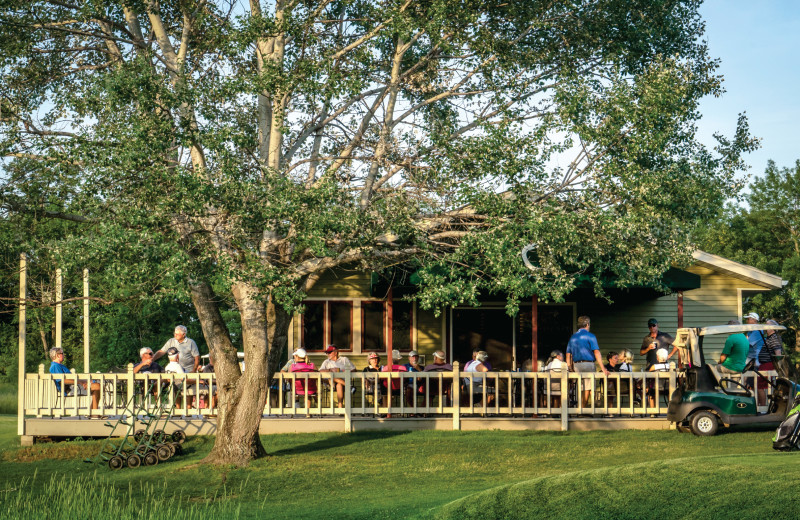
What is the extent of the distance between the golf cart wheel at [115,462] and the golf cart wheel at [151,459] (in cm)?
34

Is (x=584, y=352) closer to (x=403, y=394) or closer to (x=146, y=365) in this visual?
(x=403, y=394)

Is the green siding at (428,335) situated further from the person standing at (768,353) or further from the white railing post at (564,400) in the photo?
the person standing at (768,353)

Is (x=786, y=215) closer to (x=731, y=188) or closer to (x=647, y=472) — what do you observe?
(x=731, y=188)

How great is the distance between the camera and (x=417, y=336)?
69.9ft

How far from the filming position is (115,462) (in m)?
13.9

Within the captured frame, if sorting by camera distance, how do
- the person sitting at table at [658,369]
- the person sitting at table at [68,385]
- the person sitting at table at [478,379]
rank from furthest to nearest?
the person sitting at table at [68,385]
the person sitting at table at [478,379]
the person sitting at table at [658,369]

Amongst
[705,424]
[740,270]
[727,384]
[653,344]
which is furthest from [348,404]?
[740,270]

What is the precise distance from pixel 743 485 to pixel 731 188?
5.72m

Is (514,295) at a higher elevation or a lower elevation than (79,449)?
higher

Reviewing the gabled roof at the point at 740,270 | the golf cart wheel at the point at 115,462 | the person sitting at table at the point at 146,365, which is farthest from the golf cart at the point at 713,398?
the person sitting at table at the point at 146,365

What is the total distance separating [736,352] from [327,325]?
30.5 ft

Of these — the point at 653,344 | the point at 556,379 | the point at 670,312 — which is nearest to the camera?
the point at 556,379

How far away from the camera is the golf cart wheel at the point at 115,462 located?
13.9 metres

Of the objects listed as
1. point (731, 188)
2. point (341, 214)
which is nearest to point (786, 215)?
point (731, 188)
